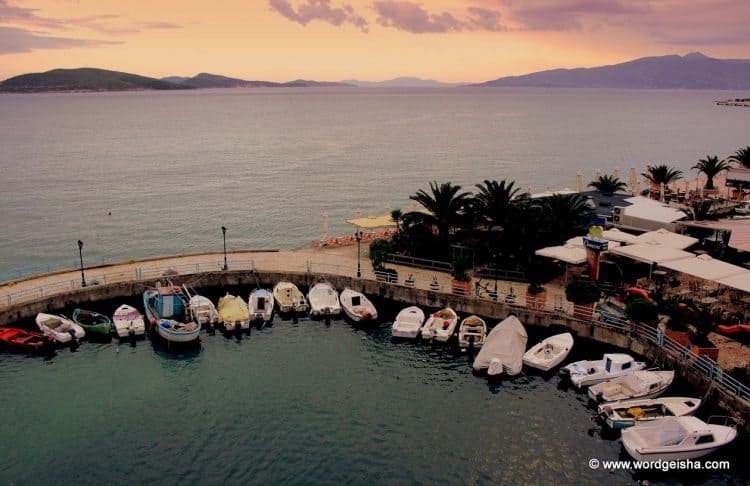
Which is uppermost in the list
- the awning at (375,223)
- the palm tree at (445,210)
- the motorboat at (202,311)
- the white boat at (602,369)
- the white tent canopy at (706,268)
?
the palm tree at (445,210)

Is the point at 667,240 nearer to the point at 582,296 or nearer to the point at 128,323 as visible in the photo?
the point at 582,296

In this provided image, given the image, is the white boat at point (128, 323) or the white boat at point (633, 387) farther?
the white boat at point (128, 323)

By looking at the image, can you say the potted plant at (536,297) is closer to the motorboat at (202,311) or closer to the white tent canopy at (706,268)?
the white tent canopy at (706,268)

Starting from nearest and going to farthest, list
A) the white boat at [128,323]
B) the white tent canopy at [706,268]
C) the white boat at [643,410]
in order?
the white boat at [643,410]
the white tent canopy at [706,268]
the white boat at [128,323]

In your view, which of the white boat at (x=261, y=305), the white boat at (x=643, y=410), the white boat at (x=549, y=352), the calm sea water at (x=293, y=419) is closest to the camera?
the calm sea water at (x=293, y=419)

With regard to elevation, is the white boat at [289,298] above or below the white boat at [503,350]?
above

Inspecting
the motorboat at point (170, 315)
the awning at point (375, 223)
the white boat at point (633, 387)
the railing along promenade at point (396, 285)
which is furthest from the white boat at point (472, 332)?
the motorboat at point (170, 315)
